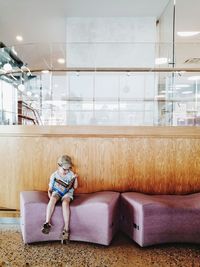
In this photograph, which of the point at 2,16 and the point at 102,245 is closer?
the point at 102,245

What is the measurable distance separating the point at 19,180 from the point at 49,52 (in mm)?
5564

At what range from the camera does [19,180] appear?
314 centimetres

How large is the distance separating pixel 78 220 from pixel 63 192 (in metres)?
0.34

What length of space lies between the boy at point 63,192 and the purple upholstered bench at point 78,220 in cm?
5

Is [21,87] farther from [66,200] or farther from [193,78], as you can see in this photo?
[66,200]

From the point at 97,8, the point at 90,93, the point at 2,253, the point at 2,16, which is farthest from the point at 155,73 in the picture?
the point at 2,253

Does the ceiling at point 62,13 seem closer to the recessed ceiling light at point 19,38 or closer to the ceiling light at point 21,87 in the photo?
the recessed ceiling light at point 19,38

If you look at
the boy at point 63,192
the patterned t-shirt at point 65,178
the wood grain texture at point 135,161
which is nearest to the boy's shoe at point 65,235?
the boy at point 63,192

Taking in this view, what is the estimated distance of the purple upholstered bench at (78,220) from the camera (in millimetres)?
2467

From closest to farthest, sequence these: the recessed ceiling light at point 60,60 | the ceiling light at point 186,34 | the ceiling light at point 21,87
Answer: the ceiling light at point 21,87 < the recessed ceiling light at point 60,60 < the ceiling light at point 186,34

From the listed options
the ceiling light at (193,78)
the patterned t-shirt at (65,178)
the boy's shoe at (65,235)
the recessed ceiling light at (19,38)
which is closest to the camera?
the boy's shoe at (65,235)

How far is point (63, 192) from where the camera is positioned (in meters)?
2.66

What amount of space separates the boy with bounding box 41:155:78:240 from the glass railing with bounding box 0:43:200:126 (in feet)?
9.15

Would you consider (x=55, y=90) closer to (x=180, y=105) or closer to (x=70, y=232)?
(x=180, y=105)
